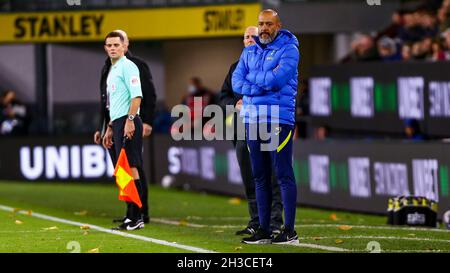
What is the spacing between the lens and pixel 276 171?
12.0m

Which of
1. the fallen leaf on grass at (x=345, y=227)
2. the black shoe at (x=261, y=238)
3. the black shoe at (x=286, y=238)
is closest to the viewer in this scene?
the black shoe at (x=286, y=238)

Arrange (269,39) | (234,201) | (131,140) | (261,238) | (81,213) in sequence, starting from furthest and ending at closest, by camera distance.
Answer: (234,201)
(81,213)
(131,140)
(261,238)
(269,39)

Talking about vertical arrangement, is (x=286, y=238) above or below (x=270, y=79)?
below

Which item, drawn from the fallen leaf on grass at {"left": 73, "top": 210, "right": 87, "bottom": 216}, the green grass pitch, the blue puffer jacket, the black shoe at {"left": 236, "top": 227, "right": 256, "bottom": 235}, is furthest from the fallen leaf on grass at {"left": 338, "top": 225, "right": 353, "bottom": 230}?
the fallen leaf on grass at {"left": 73, "top": 210, "right": 87, "bottom": 216}

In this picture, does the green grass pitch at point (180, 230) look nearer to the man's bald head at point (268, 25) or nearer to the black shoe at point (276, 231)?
the black shoe at point (276, 231)

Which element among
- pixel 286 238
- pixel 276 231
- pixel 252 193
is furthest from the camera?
pixel 252 193

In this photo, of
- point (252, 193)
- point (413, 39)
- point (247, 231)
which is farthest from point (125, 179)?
point (413, 39)

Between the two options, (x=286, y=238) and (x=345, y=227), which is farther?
(x=345, y=227)

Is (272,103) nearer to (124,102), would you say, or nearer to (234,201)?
(124,102)

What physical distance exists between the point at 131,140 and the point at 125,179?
0.41 metres

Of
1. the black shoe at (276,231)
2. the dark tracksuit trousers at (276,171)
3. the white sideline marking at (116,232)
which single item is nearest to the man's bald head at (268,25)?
the dark tracksuit trousers at (276,171)

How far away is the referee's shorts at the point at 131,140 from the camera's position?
1396cm

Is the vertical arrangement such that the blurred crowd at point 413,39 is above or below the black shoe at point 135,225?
above

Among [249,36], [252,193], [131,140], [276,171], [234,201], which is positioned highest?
[249,36]
